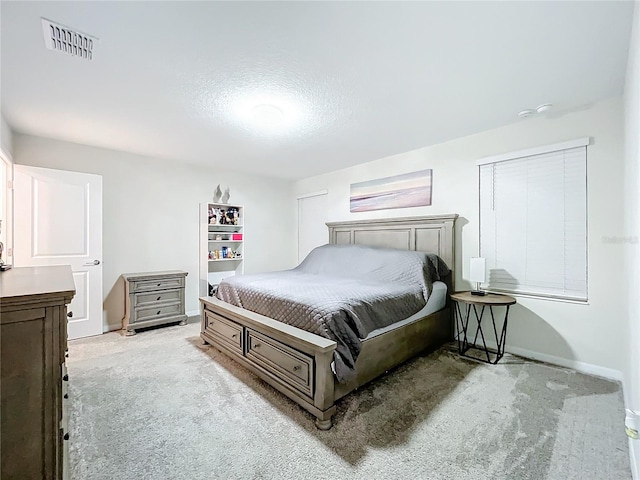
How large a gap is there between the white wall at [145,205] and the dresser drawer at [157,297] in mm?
414

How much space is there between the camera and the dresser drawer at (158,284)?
359 centimetres

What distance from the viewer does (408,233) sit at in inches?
147

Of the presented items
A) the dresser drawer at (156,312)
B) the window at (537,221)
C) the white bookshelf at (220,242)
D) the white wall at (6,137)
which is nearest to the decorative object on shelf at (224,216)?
the white bookshelf at (220,242)

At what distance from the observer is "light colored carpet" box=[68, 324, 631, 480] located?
4.77 feet

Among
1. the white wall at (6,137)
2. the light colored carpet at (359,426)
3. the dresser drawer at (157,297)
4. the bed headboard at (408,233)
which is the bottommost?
the light colored carpet at (359,426)

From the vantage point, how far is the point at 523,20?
1.53m

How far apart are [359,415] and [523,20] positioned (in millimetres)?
2506

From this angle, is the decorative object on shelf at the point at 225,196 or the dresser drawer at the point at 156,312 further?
the decorative object on shelf at the point at 225,196

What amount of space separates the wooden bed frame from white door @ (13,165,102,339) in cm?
151

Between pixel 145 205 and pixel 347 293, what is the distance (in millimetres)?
3249

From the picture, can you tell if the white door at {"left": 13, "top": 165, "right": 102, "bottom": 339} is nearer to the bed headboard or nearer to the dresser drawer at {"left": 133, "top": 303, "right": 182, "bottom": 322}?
the dresser drawer at {"left": 133, "top": 303, "right": 182, "bottom": 322}

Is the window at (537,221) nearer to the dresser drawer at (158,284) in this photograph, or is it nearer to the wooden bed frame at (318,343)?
the wooden bed frame at (318,343)

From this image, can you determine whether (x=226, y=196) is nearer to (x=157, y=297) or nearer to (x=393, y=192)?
(x=157, y=297)

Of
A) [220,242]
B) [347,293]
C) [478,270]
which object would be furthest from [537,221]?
[220,242]
